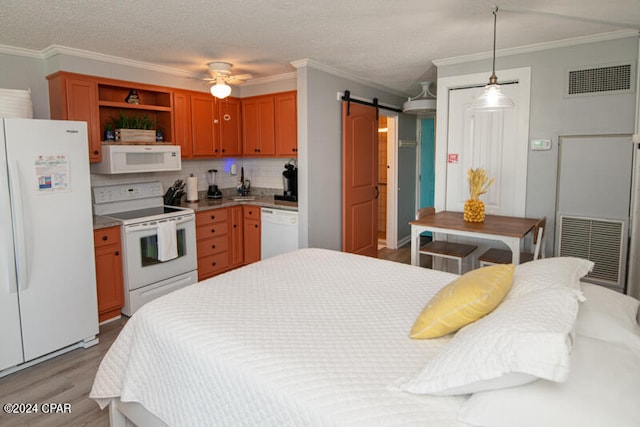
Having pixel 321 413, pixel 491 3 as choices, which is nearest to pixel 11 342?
pixel 321 413

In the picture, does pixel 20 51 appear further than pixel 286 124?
No

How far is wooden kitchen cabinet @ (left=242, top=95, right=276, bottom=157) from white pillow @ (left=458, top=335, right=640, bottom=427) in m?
4.01

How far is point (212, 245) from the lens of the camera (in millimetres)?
4371

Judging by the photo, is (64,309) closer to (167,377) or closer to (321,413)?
(167,377)

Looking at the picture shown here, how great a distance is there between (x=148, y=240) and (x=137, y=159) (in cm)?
83

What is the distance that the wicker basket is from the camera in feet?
12.5

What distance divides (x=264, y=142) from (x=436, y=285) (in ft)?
10.6

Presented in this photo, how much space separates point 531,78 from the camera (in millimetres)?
3561

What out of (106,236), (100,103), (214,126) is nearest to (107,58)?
(100,103)

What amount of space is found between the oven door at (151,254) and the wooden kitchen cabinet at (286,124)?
4.40 feet

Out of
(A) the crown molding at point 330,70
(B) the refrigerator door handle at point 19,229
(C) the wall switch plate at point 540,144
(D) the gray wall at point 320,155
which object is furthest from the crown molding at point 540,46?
(B) the refrigerator door handle at point 19,229

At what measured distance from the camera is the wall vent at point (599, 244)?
330cm

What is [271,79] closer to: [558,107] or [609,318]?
[558,107]

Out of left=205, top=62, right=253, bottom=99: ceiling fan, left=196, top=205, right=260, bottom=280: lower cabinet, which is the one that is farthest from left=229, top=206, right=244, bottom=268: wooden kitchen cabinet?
left=205, top=62, right=253, bottom=99: ceiling fan
